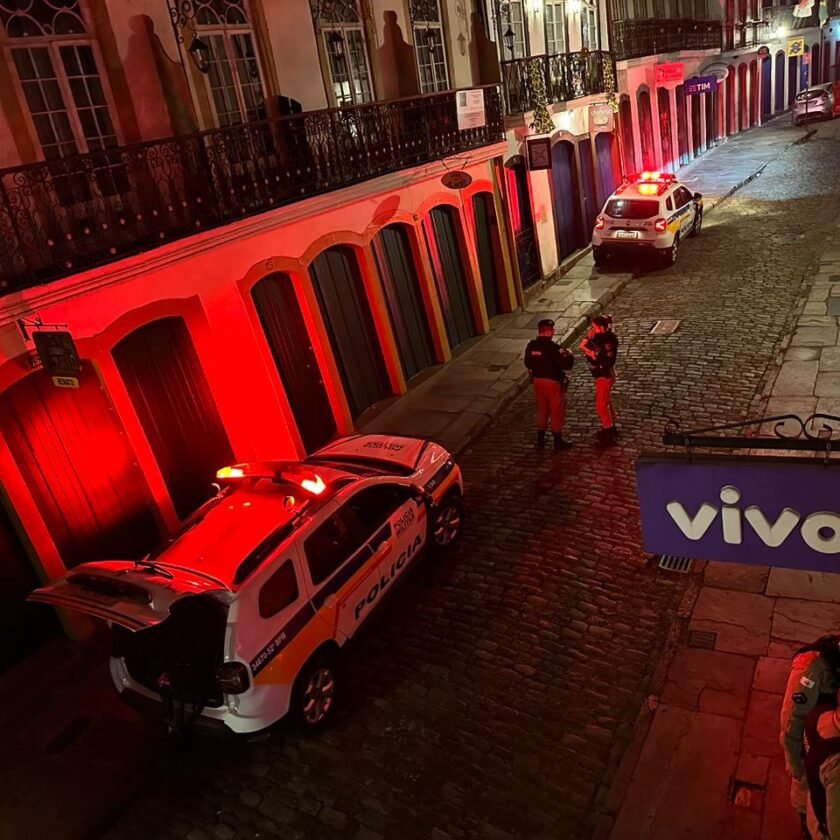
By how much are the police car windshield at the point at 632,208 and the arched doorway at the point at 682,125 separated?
13.6 m

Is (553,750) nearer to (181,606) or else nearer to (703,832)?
(703,832)

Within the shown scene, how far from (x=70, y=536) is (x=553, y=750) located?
586 cm

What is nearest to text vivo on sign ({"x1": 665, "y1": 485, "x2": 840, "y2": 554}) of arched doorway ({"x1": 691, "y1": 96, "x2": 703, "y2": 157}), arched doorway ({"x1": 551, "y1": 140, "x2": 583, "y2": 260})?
arched doorway ({"x1": 551, "y1": 140, "x2": 583, "y2": 260})

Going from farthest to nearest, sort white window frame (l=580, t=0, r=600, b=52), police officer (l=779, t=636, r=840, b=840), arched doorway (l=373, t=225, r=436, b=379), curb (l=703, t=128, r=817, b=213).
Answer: curb (l=703, t=128, r=817, b=213) → white window frame (l=580, t=0, r=600, b=52) → arched doorway (l=373, t=225, r=436, b=379) → police officer (l=779, t=636, r=840, b=840)

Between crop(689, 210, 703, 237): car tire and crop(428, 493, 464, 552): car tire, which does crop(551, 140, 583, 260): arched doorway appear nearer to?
crop(689, 210, 703, 237): car tire

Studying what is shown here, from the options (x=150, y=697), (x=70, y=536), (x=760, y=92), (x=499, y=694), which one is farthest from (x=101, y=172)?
(x=760, y=92)

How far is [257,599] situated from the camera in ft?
18.5

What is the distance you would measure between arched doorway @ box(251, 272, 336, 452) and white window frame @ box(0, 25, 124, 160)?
9.41ft

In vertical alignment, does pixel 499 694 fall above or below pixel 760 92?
below

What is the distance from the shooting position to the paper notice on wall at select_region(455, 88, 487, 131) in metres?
13.3

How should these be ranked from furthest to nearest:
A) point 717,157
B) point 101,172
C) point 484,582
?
point 717,157, point 101,172, point 484,582

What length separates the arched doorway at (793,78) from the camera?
140ft

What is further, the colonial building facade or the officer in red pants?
the officer in red pants

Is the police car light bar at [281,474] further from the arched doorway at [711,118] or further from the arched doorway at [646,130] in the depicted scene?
the arched doorway at [711,118]
